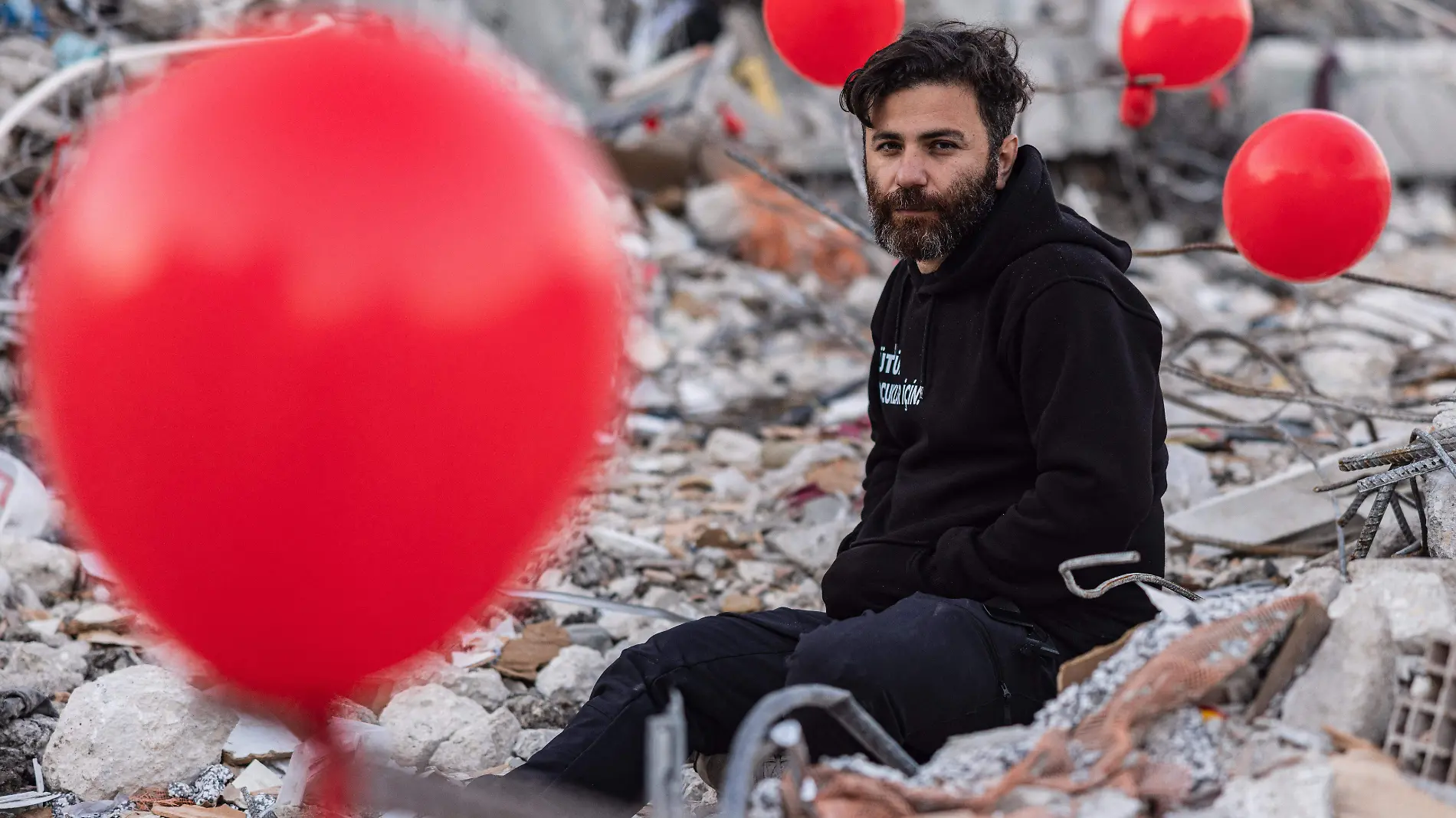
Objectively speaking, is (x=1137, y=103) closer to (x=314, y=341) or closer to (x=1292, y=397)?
(x=1292, y=397)

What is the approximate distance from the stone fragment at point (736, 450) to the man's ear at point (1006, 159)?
3.03 m

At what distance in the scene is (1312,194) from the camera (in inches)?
107

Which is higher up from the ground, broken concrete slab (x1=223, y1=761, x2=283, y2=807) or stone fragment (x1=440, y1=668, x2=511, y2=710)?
stone fragment (x1=440, y1=668, x2=511, y2=710)

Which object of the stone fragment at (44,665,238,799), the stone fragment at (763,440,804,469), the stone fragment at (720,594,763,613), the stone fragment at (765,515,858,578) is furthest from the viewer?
the stone fragment at (763,440,804,469)

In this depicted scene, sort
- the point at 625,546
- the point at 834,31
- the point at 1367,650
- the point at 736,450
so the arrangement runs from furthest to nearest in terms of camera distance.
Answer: the point at 736,450, the point at 625,546, the point at 834,31, the point at 1367,650

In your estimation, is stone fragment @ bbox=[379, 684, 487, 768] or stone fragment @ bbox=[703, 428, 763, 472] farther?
stone fragment @ bbox=[703, 428, 763, 472]

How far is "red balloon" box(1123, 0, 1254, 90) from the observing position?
11.1ft

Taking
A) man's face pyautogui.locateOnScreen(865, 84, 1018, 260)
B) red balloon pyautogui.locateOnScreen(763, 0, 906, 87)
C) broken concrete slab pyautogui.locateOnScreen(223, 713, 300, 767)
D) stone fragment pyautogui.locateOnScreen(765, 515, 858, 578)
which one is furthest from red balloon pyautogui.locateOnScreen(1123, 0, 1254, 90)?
broken concrete slab pyautogui.locateOnScreen(223, 713, 300, 767)

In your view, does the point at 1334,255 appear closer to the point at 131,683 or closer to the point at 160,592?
the point at 160,592

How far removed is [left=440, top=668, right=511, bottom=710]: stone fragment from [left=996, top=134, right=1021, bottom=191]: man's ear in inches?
65.4

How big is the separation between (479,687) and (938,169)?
5.39ft

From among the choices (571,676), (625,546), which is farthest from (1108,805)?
(625,546)

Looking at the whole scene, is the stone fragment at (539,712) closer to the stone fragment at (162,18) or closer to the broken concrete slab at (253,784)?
the broken concrete slab at (253,784)

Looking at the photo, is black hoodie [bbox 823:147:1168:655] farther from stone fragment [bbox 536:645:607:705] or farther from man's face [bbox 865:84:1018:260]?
stone fragment [bbox 536:645:607:705]
